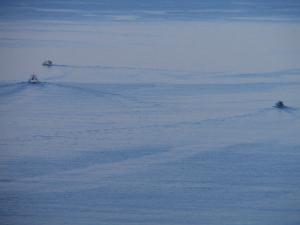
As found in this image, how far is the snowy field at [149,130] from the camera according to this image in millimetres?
2828

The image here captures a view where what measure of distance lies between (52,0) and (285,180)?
674 centimetres

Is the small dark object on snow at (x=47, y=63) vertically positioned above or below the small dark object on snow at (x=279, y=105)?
above

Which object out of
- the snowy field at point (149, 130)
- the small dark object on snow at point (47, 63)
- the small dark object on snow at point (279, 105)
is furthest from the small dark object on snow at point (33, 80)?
the small dark object on snow at point (279, 105)

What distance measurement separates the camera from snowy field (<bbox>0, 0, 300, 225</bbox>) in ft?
9.28

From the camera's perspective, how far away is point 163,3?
9125mm

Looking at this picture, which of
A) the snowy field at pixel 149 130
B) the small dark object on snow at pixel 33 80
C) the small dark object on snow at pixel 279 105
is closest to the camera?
the snowy field at pixel 149 130

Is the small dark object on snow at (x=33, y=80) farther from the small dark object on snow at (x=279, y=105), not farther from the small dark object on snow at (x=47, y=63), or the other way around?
the small dark object on snow at (x=279, y=105)

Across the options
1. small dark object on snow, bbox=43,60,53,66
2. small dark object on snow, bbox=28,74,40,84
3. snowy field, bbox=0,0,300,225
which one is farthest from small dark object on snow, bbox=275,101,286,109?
small dark object on snow, bbox=43,60,53,66

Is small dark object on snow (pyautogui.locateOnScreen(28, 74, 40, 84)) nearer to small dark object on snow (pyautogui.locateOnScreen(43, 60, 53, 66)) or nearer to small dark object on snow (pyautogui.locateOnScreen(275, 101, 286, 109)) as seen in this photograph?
small dark object on snow (pyautogui.locateOnScreen(43, 60, 53, 66))

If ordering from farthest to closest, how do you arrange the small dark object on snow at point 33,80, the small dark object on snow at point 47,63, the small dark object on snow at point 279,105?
the small dark object on snow at point 47,63, the small dark object on snow at point 33,80, the small dark object on snow at point 279,105

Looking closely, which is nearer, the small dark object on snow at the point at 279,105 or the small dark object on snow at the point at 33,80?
the small dark object on snow at the point at 279,105

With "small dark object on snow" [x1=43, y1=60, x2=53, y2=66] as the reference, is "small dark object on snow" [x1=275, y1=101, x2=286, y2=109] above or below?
below

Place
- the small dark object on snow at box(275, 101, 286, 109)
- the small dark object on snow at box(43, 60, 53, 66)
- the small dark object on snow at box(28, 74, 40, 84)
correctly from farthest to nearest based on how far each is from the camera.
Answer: the small dark object on snow at box(43, 60, 53, 66)
the small dark object on snow at box(28, 74, 40, 84)
the small dark object on snow at box(275, 101, 286, 109)

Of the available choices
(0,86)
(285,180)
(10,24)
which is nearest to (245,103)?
(285,180)
